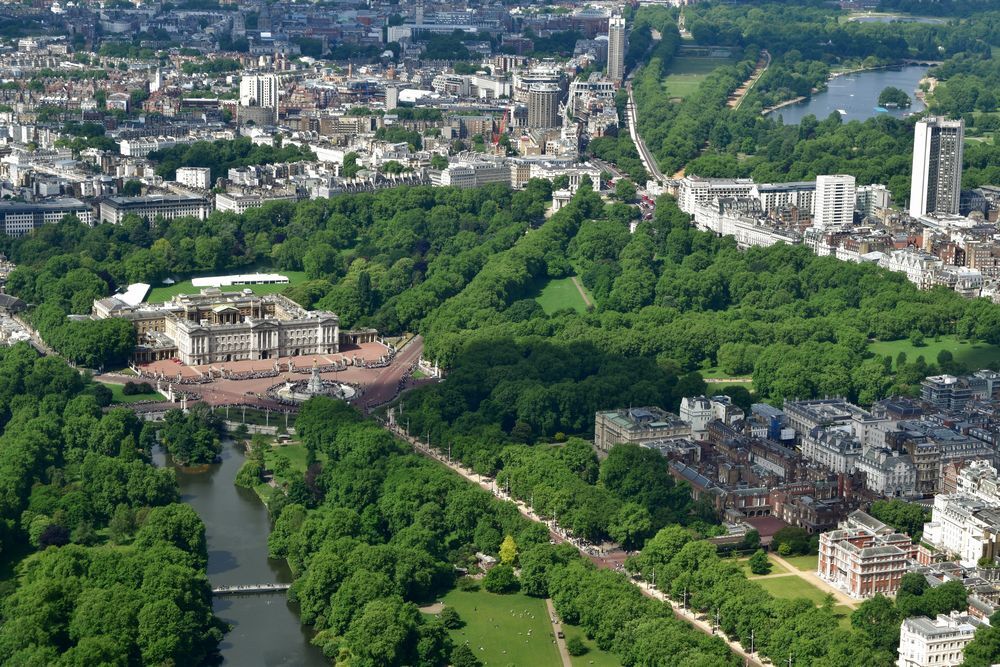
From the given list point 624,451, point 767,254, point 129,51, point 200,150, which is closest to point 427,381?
point 624,451

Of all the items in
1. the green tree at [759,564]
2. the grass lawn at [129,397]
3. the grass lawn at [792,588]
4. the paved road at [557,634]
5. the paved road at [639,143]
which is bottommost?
the paved road at [557,634]

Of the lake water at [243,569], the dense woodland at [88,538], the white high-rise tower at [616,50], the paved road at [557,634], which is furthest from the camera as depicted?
the white high-rise tower at [616,50]

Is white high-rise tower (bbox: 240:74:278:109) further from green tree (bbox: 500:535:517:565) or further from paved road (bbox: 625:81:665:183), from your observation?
green tree (bbox: 500:535:517:565)

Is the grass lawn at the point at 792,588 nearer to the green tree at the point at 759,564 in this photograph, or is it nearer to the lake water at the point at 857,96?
the green tree at the point at 759,564

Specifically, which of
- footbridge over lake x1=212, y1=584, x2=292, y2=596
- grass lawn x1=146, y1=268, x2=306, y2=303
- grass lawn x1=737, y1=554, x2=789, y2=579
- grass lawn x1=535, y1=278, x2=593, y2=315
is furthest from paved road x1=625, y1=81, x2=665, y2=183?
footbridge over lake x1=212, y1=584, x2=292, y2=596

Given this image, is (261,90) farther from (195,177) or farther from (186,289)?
(186,289)

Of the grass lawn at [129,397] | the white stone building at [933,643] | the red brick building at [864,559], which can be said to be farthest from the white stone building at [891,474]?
the grass lawn at [129,397]
